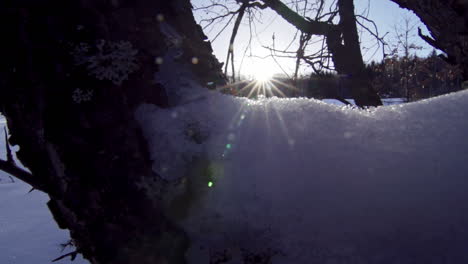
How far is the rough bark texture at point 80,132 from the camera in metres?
0.69

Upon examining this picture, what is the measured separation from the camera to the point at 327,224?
649 millimetres

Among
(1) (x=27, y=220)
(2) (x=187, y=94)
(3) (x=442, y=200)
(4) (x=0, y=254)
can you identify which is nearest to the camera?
(3) (x=442, y=200)

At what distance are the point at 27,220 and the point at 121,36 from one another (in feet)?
16.8

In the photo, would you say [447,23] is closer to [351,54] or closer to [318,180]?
[318,180]

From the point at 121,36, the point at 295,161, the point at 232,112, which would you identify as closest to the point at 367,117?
the point at 295,161

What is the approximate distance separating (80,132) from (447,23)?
172cm

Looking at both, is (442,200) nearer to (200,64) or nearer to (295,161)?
(295,161)

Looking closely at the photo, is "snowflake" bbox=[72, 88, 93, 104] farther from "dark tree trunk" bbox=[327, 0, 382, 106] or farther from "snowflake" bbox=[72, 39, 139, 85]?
"dark tree trunk" bbox=[327, 0, 382, 106]

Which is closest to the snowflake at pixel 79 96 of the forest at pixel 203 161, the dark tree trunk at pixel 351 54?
the forest at pixel 203 161

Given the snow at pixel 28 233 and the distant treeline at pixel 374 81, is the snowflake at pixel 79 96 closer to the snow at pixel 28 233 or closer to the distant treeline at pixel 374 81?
the distant treeline at pixel 374 81

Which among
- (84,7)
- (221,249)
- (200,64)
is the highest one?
(84,7)

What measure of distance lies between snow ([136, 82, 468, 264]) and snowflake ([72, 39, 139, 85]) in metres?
0.12

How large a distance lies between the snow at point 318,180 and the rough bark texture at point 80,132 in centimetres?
6

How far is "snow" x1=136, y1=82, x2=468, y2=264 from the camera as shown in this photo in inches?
24.6
